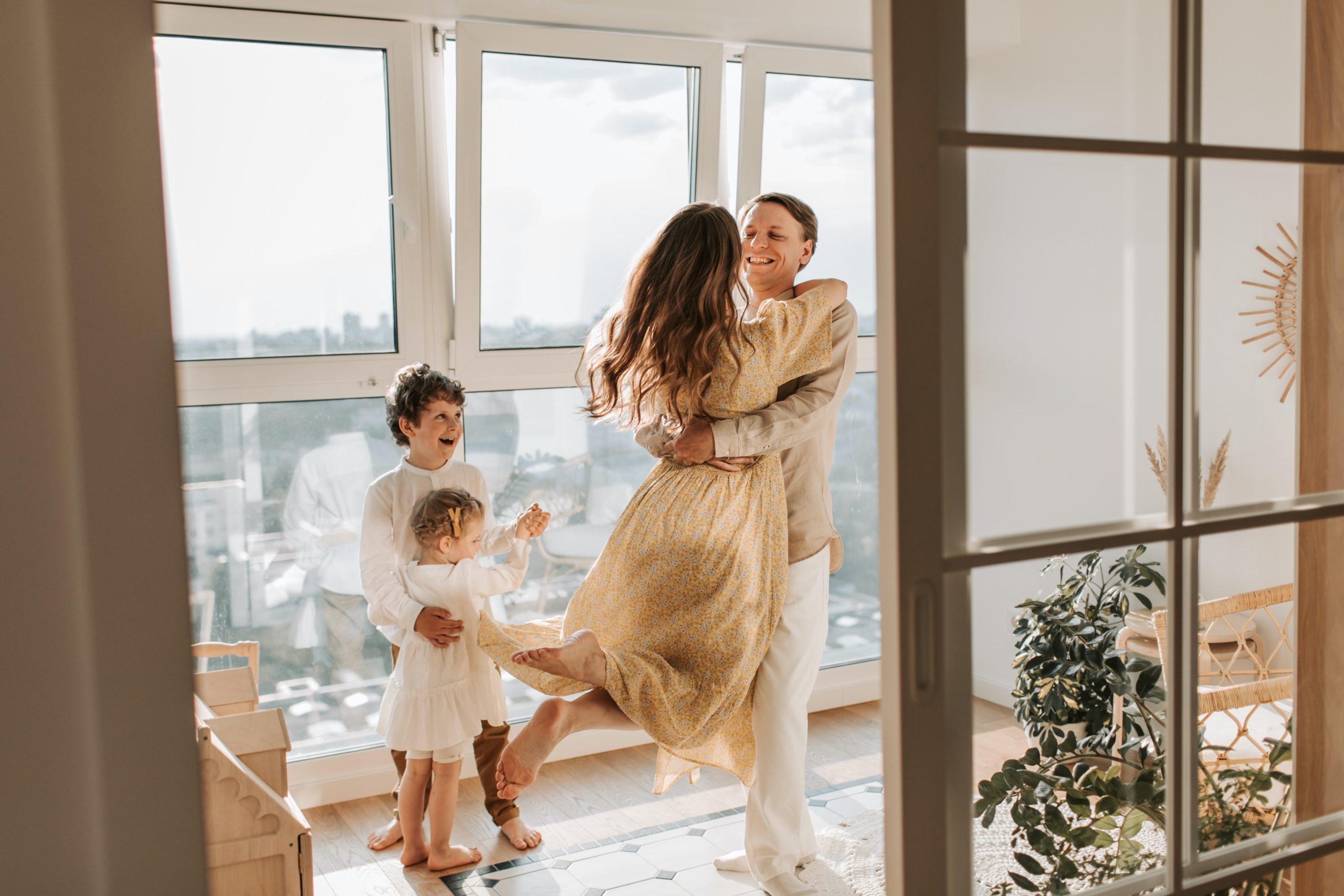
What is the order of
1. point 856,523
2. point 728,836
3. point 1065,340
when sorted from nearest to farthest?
point 1065,340 → point 728,836 → point 856,523

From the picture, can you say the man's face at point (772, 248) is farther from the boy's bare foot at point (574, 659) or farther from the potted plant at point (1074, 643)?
the potted plant at point (1074, 643)

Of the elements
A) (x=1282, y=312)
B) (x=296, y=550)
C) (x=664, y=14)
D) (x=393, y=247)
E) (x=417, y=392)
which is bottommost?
(x=296, y=550)

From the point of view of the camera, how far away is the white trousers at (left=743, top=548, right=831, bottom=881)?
2621mm

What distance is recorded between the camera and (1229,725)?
148 cm

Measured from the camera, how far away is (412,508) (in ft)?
9.62

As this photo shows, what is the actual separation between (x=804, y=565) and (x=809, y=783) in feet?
3.51

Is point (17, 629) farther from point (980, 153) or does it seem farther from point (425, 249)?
point (425, 249)

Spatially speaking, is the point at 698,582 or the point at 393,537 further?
the point at 393,537

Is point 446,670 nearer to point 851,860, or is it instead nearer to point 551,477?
point 551,477

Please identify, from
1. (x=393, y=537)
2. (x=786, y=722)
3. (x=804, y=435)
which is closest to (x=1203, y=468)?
(x=804, y=435)

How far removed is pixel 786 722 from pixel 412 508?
1158 mm

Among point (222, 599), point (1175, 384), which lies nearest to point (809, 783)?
point (222, 599)

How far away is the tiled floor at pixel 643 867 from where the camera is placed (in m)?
2.75

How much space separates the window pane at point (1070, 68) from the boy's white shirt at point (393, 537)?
6.43ft
